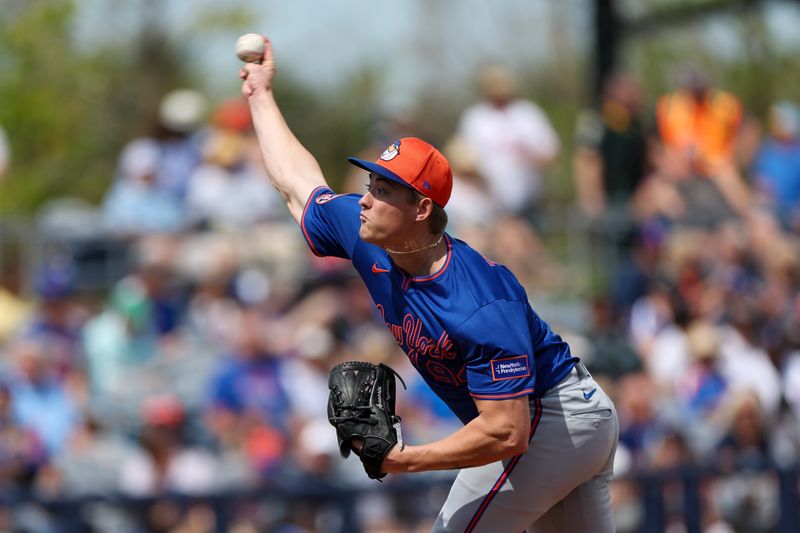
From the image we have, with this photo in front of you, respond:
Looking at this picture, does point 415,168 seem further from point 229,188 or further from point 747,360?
point 229,188

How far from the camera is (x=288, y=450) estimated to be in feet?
29.1

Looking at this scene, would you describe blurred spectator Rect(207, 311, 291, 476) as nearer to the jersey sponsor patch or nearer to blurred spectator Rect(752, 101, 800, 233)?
the jersey sponsor patch

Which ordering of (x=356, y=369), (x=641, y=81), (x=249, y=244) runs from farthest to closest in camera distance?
(x=641, y=81), (x=249, y=244), (x=356, y=369)

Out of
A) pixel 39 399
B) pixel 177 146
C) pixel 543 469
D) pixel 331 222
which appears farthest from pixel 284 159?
pixel 177 146

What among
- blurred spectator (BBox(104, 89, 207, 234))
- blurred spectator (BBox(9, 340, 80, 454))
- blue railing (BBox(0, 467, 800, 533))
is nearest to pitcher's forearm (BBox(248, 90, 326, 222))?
blue railing (BBox(0, 467, 800, 533))

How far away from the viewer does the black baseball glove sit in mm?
4488

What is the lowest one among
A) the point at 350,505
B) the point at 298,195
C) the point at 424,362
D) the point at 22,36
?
the point at 350,505

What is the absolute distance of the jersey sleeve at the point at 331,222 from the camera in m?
5.04

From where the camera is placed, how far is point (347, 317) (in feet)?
33.8

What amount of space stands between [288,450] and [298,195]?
3.90 m

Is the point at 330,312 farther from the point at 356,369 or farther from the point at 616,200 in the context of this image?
the point at 356,369

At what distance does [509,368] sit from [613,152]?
7.71m

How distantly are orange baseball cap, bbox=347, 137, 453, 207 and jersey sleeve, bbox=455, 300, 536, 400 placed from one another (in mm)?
478

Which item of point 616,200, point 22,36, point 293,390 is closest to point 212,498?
point 293,390
